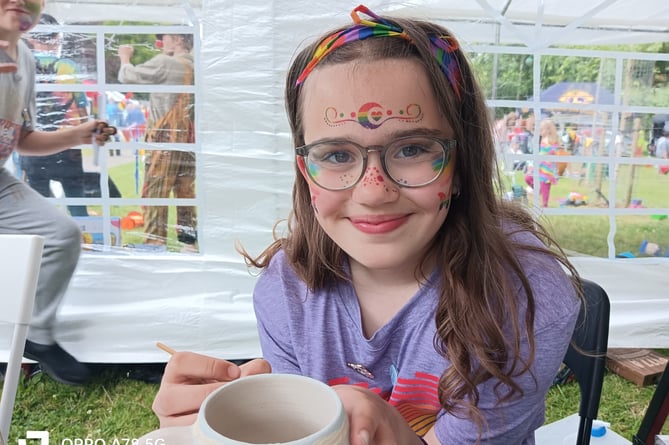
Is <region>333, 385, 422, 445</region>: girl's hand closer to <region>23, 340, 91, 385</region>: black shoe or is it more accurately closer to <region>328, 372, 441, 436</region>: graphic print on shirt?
<region>328, 372, 441, 436</region>: graphic print on shirt

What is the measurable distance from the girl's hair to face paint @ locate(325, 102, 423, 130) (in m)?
0.05

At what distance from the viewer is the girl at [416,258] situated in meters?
0.76

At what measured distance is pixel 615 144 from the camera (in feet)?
7.25

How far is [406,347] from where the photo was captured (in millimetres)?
874

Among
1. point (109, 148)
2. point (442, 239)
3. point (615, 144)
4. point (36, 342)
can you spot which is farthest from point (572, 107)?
point (36, 342)

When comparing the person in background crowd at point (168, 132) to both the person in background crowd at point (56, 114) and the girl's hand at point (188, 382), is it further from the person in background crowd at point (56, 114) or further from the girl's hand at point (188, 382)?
the girl's hand at point (188, 382)

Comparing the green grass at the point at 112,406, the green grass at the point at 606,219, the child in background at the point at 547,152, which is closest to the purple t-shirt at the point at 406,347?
the green grass at the point at 112,406

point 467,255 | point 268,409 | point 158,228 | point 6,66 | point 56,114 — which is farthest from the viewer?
point 158,228

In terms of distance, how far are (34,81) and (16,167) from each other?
33 cm

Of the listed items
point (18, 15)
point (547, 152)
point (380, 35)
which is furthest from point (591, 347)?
point (18, 15)

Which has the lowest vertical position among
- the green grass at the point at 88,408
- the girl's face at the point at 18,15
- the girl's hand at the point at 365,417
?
the green grass at the point at 88,408

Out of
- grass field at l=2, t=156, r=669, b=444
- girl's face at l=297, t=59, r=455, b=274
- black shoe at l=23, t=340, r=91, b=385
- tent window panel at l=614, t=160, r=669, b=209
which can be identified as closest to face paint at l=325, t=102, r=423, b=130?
girl's face at l=297, t=59, r=455, b=274

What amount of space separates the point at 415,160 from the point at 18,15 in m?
1.81

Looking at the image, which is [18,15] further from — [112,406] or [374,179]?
[374,179]
